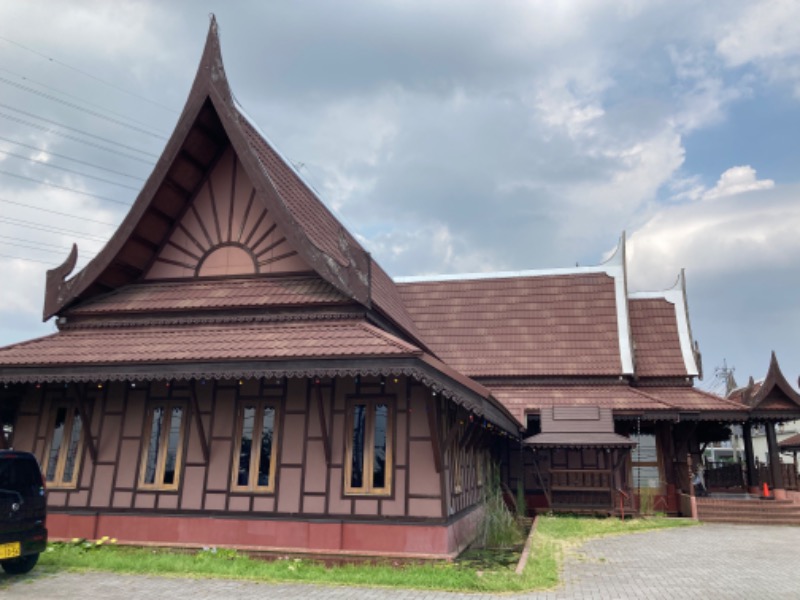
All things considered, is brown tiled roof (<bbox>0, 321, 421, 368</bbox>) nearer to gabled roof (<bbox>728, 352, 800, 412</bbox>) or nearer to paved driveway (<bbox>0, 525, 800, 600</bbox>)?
paved driveway (<bbox>0, 525, 800, 600</bbox>)

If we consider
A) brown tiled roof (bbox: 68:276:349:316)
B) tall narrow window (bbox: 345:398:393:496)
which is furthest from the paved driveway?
brown tiled roof (bbox: 68:276:349:316)

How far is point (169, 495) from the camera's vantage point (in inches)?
409

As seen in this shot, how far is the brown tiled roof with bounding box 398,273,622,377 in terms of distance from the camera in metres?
18.2

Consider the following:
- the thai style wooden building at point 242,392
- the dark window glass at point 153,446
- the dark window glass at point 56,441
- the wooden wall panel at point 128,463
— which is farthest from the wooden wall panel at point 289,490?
the dark window glass at point 56,441

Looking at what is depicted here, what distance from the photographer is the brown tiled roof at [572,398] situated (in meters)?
16.0

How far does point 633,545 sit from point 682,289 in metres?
11.3

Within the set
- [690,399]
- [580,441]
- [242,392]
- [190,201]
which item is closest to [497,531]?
[580,441]

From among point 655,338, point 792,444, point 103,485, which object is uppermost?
point 655,338

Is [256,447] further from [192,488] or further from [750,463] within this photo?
[750,463]

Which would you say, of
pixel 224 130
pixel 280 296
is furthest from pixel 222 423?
pixel 224 130

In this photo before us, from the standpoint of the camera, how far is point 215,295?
38.9ft

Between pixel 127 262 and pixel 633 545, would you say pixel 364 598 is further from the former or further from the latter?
pixel 127 262

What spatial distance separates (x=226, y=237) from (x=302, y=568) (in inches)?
260

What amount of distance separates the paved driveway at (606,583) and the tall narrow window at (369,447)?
6.84ft
